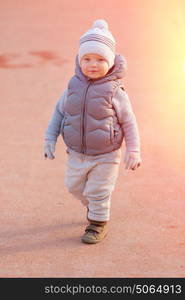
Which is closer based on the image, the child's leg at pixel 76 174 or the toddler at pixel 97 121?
the toddler at pixel 97 121

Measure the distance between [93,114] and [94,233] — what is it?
2.57 feet

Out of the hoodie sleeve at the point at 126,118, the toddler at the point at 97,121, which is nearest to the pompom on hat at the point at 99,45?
the toddler at the point at 97,121

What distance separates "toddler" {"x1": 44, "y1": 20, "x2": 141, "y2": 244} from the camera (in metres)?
3.88

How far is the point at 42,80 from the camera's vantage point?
24.3 ft

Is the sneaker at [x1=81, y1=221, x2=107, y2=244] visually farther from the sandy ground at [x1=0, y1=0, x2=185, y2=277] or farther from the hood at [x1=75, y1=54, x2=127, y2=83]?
the hood at [x1=75, y1=54, x2=127, y2=83]

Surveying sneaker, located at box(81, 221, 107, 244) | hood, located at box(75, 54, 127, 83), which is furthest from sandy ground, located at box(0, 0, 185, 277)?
hood, located at box(75, 54, 127, 83)

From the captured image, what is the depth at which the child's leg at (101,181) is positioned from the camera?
400 centimetres

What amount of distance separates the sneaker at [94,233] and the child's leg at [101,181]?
0.22 ft

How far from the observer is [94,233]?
4.11m

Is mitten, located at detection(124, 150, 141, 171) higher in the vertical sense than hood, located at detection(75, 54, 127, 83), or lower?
lower

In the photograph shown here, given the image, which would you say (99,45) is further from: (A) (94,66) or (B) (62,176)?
(B) (62,176)

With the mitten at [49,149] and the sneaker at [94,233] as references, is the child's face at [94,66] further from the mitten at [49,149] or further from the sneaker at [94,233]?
the sneaker at [94,233]

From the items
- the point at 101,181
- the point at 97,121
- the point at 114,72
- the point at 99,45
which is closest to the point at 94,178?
the point at 101,181

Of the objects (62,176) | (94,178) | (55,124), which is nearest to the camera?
(94,178)
